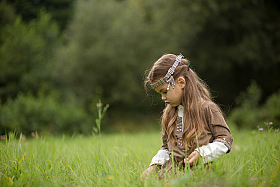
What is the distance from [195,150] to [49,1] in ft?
50.7

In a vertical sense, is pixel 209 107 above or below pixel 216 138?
above

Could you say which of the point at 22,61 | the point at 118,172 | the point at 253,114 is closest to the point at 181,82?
the point at 118,172

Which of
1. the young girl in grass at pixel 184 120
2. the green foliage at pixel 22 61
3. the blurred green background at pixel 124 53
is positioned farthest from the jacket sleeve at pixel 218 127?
the green foliage at pixel 22 61

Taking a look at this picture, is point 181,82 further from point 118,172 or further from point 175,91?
point 118,172

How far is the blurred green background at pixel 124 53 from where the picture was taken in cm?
1017

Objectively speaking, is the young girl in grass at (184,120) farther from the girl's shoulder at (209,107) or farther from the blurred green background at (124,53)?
the blurred green background at (124,53)

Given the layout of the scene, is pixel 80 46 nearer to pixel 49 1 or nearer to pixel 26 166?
pixel 49 1

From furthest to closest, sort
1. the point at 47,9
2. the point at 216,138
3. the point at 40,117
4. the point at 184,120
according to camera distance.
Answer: the point at 47,9
the point at 40,117
the point at 184,120
the point at 216,138

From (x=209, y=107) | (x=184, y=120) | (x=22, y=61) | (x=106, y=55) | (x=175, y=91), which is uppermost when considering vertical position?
(x=106, y=55)

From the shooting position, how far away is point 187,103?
2.01 m

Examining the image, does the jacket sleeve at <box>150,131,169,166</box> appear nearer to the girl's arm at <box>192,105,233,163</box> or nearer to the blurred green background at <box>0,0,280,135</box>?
the girl's arm at <box>192,105,233,163</box>

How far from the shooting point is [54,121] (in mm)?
9430

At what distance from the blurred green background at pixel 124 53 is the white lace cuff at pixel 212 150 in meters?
8.52

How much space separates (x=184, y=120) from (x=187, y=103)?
143 mm
